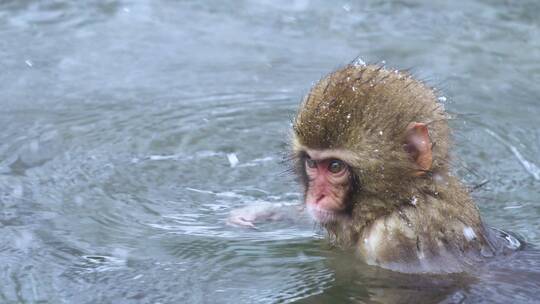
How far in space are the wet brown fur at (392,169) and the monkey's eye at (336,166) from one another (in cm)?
5

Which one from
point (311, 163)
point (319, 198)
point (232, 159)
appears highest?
point (311, 163)

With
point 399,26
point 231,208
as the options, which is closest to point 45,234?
point 231,208

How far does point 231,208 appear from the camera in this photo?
6465 millimetres

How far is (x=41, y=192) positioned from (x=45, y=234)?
1.77ft

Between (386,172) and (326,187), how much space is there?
29 cm

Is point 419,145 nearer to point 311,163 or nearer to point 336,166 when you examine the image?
point 336,166

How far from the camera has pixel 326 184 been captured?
5.36 meters

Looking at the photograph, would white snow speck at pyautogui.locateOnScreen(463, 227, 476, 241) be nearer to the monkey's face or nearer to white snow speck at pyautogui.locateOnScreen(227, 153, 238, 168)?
the monkey's face

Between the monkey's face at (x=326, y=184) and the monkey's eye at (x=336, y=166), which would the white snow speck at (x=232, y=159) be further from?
the monkey's eye at (x=336, y=166)

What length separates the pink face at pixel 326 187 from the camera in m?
5.30

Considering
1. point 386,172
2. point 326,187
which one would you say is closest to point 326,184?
point 326,187

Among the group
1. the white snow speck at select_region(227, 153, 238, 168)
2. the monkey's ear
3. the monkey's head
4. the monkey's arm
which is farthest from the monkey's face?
the white snow speck at select_region(227, 153, 238, 168)

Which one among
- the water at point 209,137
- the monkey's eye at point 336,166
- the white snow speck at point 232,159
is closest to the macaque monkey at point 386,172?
the monkey's eye at point 336,166

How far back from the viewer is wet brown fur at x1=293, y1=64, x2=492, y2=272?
5.24 m
